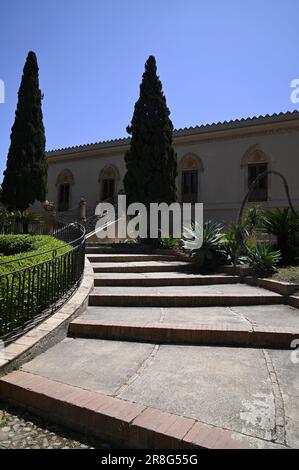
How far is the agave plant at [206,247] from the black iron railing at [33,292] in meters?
4.32

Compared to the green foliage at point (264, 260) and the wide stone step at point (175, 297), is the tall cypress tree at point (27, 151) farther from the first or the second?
the green foliage at point (264, 260)

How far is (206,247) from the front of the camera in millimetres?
9766

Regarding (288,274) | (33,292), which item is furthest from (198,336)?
(288,274)

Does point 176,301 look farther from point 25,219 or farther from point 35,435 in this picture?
point 25,219

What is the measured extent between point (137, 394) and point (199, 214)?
1672 centimetres

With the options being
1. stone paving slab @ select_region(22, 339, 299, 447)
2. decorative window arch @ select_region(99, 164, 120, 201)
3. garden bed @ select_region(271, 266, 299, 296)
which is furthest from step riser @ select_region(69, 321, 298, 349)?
decorative window arch @ select_region(99, 164, 120, 201)

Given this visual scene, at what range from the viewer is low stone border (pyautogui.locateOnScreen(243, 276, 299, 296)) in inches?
269

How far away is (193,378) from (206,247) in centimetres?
651

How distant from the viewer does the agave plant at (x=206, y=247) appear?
971 centimetres

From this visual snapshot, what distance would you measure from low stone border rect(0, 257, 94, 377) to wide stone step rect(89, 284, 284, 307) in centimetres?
53

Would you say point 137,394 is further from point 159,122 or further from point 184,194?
point 184,194

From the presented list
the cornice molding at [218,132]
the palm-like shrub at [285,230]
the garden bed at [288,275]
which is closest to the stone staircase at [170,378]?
the garden bed at [288,275]

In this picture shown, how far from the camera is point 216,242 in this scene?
392 inches

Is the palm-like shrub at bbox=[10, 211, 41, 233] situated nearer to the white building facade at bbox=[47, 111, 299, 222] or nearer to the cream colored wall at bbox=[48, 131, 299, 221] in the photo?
the white building facade at bbox=[47, 111, 299, 222]
